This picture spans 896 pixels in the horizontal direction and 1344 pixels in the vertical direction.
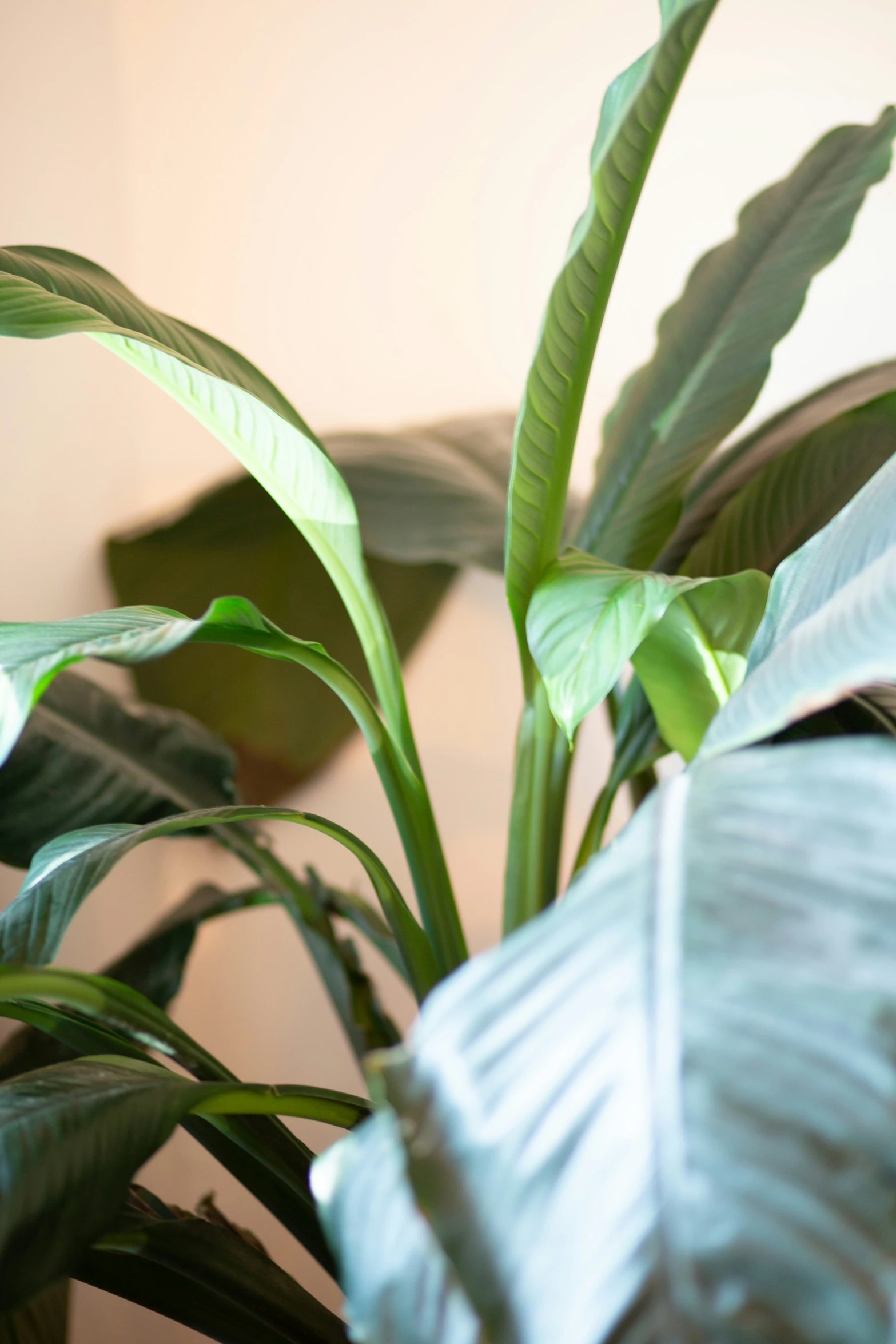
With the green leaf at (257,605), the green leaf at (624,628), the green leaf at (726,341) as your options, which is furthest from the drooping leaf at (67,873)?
the green leaf at (257,605)

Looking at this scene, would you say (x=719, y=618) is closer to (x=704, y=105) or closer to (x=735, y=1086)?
(x=735, y=1086)

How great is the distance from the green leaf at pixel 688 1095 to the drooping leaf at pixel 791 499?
1.53 ft

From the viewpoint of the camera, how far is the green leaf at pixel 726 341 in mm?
617

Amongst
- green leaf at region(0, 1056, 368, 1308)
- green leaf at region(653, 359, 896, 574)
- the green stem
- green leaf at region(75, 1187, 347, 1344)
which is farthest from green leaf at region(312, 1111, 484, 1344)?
green leaf at region(653, 359, 896, 574)

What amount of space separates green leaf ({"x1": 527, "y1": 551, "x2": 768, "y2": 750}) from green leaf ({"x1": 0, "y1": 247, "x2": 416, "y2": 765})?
128mm

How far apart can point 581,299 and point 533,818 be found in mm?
314

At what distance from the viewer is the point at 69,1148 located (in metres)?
0.31

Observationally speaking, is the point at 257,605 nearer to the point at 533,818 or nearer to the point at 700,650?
the point at 533,818

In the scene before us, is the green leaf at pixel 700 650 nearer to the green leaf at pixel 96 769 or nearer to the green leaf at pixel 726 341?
the green leaf at pixel 726 341

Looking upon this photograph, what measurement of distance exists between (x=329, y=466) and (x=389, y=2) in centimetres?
71

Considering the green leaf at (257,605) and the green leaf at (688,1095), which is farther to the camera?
the green leaf at (257,605)

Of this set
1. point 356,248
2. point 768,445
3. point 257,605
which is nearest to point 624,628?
point 768,445

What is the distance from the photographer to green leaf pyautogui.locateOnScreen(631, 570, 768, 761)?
43 cm

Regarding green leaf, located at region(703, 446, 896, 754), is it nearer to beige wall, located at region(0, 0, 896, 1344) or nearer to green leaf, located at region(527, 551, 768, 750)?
green leaf, located at region(527, 551, 768, 750)
